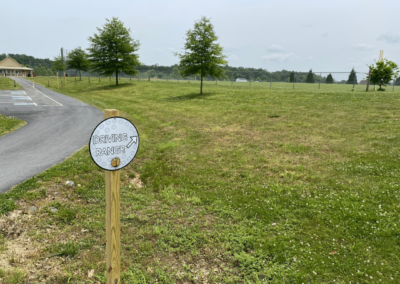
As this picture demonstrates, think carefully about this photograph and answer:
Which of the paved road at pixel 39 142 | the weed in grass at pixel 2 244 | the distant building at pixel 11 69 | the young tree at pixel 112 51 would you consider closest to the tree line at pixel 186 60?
the young tree at pixel 112 51

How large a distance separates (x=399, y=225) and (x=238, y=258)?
348 centimetres

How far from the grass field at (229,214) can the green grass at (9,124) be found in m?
6.75

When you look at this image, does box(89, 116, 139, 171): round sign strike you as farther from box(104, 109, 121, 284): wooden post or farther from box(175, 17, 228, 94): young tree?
box(175, 17, 228, 94): young tree

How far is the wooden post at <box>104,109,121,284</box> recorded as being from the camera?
3.26 m

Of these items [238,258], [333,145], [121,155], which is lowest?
[238,258]

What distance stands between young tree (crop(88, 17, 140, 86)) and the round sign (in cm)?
3823

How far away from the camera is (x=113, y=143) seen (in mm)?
3176

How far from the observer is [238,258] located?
479 cm

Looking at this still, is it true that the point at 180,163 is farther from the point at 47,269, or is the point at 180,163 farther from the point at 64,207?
the point at 47,269

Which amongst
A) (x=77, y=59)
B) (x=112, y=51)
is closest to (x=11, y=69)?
(x=77, y=59)

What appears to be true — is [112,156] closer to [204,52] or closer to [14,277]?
[14,277]

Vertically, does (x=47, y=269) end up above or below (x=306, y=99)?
below

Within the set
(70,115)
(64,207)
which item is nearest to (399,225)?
(64,207)

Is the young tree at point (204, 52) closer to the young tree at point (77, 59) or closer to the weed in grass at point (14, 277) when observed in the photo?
the weed in grass at point (14, 277)
